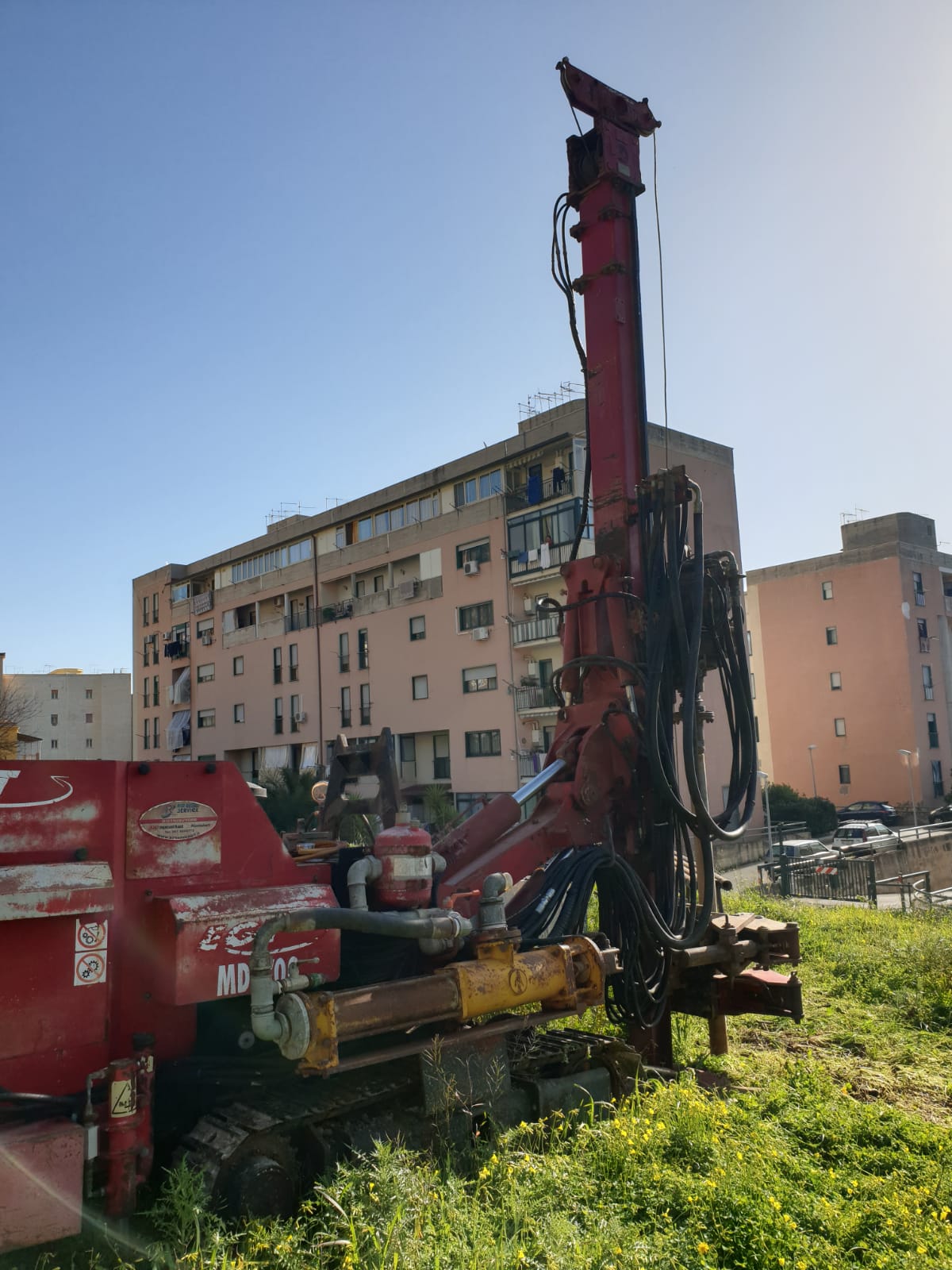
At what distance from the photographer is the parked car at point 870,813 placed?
1663 inches

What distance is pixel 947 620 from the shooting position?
1948 inches

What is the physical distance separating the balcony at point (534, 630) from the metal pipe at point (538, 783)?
947 inches

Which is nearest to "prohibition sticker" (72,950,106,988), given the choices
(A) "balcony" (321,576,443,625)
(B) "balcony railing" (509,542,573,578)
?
(B) "balcony railing" (509,542,573,578)

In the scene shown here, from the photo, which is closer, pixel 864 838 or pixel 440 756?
pixel 864 838

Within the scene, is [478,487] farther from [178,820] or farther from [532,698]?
[178,820]

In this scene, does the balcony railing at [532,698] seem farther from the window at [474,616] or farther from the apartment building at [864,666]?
the apartment building at [864,666]

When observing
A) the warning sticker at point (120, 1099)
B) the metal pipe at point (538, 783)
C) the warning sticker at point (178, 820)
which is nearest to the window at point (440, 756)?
the metal pipe at point (538, 783)

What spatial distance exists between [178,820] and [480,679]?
100 feet

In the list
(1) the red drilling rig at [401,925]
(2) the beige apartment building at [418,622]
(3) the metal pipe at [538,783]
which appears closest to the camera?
(1) the red drilling rig at [401,925]

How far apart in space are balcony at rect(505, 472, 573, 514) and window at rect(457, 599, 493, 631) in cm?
359

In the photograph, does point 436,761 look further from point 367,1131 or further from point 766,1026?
point 367,1131

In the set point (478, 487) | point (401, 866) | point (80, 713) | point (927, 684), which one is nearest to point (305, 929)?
point (401, 866)

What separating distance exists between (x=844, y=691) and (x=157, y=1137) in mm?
47048

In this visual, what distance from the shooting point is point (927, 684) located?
4700cm
